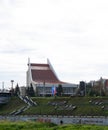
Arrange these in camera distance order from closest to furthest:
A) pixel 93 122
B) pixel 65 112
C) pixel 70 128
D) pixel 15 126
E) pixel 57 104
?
pixel 70 128 < pixel 15 126 < pixel 93 122 < pixel 65 112 < pixel 57 104

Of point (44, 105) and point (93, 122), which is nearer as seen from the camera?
point (93, 122)

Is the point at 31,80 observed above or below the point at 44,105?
above

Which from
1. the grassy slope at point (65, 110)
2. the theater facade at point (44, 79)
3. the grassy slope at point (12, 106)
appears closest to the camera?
the grassy slope at point (65, 110)

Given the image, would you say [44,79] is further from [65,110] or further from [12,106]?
[65,110]

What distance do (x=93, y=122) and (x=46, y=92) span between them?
60.3 meters

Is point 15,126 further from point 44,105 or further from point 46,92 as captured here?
point 46,92

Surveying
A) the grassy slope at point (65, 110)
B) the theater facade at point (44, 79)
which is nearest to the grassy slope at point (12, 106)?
the grassy slope at point (65, 110)

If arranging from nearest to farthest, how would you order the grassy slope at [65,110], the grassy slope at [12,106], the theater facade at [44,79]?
the grassy slope at [65,110]
the grassy slope at [12,106]
the theater facade at [44,79]

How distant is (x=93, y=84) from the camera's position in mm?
107688

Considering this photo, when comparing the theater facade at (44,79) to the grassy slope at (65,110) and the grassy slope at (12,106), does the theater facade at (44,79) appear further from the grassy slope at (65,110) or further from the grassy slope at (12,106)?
the grassy slope at (65,110)

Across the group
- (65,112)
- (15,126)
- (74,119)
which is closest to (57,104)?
(65,112)

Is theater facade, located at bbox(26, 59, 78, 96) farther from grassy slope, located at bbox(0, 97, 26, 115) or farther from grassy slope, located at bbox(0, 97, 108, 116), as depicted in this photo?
grassy slope, located at bbox(0, 97, 108, 116)

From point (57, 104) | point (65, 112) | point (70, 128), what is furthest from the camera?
point (57, 104)

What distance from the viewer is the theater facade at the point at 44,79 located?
357 feet
